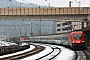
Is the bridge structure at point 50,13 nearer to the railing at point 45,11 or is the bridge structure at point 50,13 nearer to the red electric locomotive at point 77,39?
the railing at point 45,11

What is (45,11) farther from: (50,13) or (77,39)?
(77,39)

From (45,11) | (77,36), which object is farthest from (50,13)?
(77,36)

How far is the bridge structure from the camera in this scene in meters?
54.3

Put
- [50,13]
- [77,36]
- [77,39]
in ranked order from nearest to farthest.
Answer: [77,39] → [77,36] → [50,13]

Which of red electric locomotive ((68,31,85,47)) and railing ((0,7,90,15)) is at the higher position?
railing ((0,7,90,15))

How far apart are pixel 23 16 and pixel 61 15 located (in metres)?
8.24

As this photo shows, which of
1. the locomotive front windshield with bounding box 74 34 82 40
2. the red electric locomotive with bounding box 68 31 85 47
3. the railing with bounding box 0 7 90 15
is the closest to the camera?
the red electric locomotive with bounding box 68 31 85 47

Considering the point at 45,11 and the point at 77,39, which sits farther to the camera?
the point at 45,11

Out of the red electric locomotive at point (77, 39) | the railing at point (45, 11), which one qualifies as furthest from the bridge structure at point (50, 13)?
the red electric locomotive at point (77, 39)

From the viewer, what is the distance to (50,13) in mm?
54344

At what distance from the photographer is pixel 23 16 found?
5481 centimetres

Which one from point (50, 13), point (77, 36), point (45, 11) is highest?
point (45, 11)

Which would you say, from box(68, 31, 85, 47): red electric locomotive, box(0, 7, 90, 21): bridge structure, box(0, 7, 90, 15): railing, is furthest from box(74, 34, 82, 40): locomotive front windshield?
box(0, 7, 90, 15): railing

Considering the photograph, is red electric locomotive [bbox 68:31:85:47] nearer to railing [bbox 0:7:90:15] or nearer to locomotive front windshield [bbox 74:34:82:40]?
locomotive front windshield [bbox 74:34:82:40]
